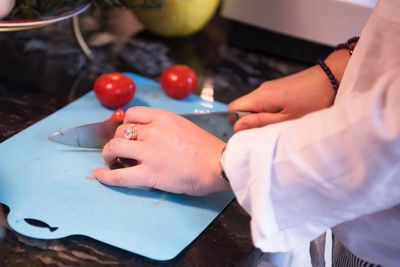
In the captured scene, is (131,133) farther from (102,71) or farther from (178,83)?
(102,71)

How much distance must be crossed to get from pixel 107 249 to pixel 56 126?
26 centimetres

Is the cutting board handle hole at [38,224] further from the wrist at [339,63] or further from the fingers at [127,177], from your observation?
the wrist at [339,63]

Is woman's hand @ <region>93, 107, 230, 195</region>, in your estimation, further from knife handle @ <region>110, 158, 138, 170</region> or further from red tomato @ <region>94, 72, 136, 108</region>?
red tomato @ <region>94, 72, 136, 108</region>

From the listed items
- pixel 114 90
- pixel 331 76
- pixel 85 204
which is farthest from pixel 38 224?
pixel 331 76

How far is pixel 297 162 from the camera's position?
0.49m

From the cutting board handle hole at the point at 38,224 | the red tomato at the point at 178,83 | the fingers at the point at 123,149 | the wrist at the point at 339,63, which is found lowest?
the cutting board handle hole at the point at 38,224

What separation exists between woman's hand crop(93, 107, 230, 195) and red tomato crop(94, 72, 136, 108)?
18 centimetres

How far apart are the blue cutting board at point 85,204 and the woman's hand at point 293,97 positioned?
0.44 feet

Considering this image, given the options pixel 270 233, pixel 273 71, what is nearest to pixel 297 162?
pixel 270 233

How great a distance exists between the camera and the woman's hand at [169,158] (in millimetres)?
605

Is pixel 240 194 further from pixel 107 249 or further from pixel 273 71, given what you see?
pixel 273 71

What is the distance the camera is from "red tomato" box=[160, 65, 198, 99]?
2.88 ft

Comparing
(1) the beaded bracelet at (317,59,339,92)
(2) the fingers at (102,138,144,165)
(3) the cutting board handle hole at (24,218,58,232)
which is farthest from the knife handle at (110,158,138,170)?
(1) the beaded bracelet at (317,59,339,92)

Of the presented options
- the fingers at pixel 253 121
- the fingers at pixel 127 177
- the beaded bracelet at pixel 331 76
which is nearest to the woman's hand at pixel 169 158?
the fingers at pixel 127 177
